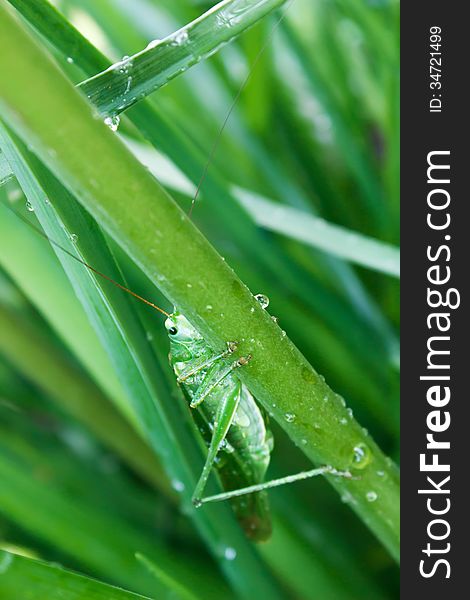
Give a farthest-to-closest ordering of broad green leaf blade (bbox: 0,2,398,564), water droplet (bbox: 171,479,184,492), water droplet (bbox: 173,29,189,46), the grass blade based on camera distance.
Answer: the grass blade → water droplet (bbox: 171,479,184,492) → water droplet (bbox: 173,29,189,46) → broad green leaf blade (bbox: 0,2,398,564)

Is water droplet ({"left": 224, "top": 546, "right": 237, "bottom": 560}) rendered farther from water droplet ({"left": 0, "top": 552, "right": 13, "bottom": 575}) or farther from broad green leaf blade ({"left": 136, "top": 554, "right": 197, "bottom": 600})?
water droplet ({"left": 0, "top": 552, "right": 13, "bottom": 575})

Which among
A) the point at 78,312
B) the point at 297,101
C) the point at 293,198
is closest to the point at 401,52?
the point at 293,198

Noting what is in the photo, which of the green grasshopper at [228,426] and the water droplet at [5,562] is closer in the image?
the water droplet at [5,562]

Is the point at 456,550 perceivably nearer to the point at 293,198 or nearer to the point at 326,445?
the point at 326,445

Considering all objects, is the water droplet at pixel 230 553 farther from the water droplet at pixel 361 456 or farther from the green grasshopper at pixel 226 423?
the water droplet at pixel 361 456

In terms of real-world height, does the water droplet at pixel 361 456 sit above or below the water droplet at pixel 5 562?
above

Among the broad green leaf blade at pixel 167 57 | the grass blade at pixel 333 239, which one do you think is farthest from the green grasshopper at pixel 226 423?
the grass blade at pixel 333 239

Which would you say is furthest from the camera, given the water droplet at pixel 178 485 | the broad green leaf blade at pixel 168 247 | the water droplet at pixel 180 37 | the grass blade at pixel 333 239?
the grass blade at pixel 333 239

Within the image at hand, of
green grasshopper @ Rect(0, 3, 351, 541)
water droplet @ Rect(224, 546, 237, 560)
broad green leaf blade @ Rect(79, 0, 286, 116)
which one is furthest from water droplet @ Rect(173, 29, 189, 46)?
water droplet @ Rect(224, 546, 237, 560)
